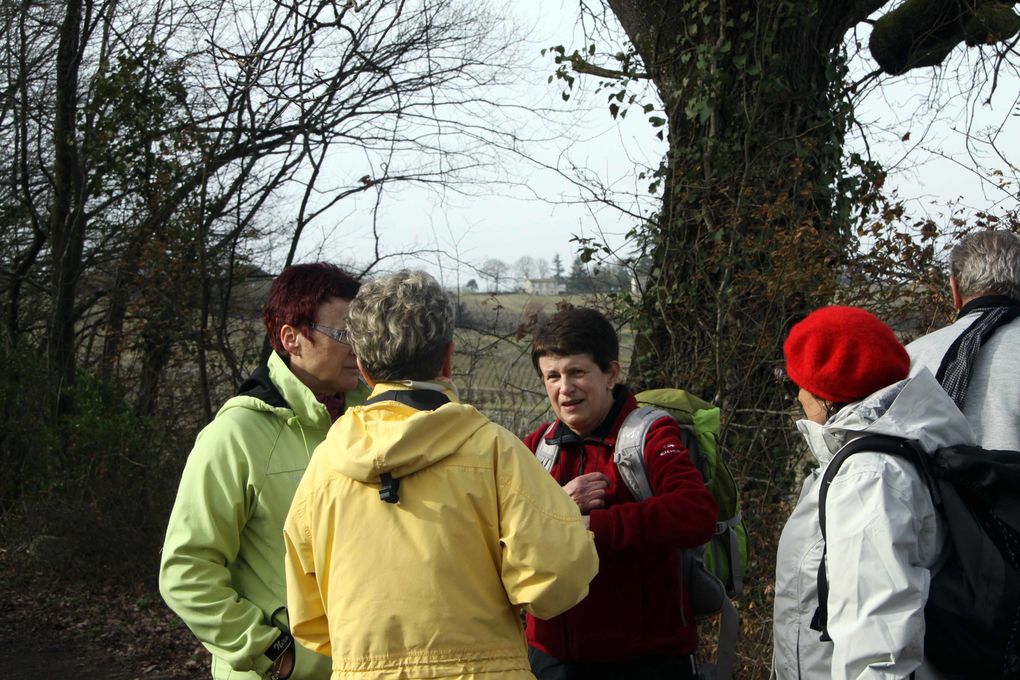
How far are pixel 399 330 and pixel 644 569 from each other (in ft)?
3.93

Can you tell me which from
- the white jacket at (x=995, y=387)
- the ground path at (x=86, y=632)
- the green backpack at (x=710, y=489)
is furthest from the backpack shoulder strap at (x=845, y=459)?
the ground path at (x=86, y=632)

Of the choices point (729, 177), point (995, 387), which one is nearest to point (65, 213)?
point (729, 177)

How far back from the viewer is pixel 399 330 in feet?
7.85

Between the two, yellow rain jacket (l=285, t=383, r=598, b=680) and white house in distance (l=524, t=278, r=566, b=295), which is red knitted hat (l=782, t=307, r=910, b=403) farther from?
white house in distance (l=524, t=278, r=566, b=295)

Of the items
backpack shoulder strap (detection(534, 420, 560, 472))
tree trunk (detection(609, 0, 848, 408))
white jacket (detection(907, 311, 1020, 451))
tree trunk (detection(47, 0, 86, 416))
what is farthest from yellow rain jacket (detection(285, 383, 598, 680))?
tree trunk (detection(47, 0, 86, 416))

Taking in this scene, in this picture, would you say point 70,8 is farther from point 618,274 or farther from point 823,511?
point 823,511

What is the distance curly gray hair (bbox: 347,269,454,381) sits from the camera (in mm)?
2395

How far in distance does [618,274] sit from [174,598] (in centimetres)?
445

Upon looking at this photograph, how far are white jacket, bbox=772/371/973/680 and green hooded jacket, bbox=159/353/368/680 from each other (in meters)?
1.33

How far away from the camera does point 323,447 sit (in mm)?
2449

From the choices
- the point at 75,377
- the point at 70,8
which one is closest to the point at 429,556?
the point at 75,377

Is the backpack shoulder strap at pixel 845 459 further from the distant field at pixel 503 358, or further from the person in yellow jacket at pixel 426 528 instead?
the distant field at pixel 503 358

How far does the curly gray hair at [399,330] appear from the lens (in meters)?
2.39

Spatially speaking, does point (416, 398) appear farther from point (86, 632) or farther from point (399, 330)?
point (86, 632)
